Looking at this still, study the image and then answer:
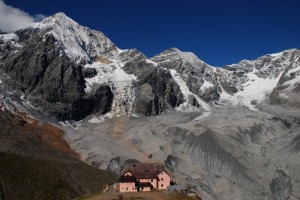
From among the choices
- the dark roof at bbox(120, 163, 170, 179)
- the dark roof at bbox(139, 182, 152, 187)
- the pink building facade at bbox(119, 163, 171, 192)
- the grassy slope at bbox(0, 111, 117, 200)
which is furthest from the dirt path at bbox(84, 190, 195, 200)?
the grassy slope at bbox(0, 111, 117, 200)

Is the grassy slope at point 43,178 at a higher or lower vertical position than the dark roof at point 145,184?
higher

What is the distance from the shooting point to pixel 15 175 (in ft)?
359

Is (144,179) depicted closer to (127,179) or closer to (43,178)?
(127,179)

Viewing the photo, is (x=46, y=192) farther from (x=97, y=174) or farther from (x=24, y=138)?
(x=24, y=138)

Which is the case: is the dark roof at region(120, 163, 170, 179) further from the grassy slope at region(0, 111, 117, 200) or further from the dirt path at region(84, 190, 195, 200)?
the grassy slope at region(0, 111, 117, 200)

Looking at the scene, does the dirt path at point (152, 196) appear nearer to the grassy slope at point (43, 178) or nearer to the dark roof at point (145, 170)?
the dark roof at point (145, 170)

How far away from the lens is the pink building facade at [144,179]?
3752 inches

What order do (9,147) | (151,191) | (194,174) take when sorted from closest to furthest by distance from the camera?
(151,191), (9,147), (194,174)

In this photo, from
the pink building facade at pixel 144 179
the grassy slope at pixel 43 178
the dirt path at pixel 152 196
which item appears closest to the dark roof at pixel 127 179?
the pink building facade at pixel 144 179

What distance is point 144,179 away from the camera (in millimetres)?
98188

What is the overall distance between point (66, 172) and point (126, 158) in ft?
216

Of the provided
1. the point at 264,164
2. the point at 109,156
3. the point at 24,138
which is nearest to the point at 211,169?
the point at 264,164

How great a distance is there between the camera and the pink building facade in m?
95.3

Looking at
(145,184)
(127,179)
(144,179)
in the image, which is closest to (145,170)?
(144,179)
